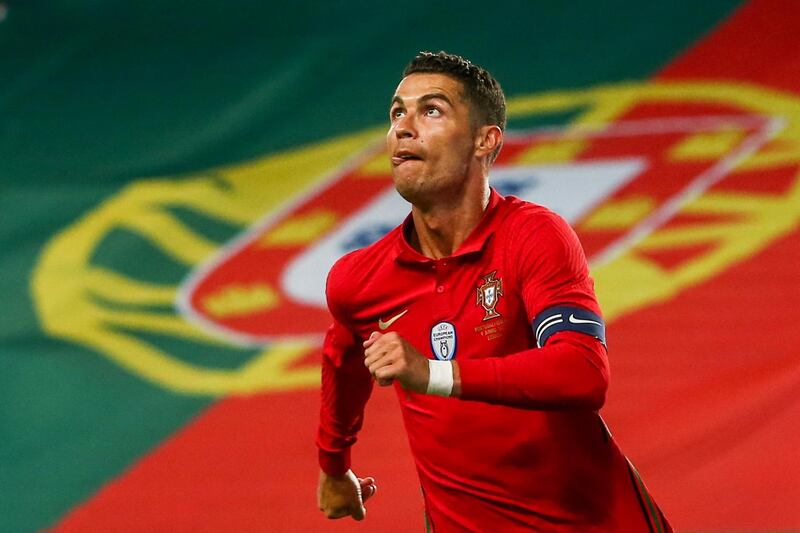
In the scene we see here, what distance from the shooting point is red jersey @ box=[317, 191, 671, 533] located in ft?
8.52

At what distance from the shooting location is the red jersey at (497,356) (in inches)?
102

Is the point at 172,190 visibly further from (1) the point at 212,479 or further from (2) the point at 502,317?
(2) the point at 502,317

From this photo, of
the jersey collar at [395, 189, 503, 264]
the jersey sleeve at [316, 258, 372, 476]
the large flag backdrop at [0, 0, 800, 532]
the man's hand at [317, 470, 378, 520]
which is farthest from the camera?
the large flag backdrop at [0, 0, 800, 532]

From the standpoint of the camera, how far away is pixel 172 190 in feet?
20.4

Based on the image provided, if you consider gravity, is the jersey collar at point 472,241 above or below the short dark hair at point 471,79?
below

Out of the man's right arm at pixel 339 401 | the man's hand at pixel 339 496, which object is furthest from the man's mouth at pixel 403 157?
the man's hand at pixel 339 496

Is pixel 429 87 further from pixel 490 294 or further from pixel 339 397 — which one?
pixel 339 397

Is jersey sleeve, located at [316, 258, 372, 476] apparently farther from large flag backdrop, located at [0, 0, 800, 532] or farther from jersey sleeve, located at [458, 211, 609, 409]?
large flag backdrop, located at [0, 0, 800, 532]

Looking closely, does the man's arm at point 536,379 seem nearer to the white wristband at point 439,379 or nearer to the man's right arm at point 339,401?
the white wristband at point 439,379

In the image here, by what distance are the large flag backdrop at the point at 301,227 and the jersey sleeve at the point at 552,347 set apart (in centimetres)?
172

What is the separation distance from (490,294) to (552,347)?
350 mm

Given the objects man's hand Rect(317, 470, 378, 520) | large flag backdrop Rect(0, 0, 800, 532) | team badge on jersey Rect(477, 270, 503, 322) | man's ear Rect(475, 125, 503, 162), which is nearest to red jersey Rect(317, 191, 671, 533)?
team badge on jersey Rect(477, 270, 503, 322)

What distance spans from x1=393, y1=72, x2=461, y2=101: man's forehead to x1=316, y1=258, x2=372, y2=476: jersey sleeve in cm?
60

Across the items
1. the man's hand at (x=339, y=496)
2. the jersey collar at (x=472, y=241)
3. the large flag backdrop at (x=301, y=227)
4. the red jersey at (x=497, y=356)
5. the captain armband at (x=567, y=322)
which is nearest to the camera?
the captain armband at (x=567, y=322)
